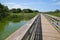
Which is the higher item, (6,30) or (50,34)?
(50,34)

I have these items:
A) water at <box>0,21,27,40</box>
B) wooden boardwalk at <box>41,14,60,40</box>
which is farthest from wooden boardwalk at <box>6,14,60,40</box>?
water at <box>0,21,27,40</box>

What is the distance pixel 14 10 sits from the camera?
10819 cm

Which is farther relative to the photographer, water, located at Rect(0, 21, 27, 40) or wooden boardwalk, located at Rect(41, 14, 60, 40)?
water, located at Rect(0, 21, 27, 40)

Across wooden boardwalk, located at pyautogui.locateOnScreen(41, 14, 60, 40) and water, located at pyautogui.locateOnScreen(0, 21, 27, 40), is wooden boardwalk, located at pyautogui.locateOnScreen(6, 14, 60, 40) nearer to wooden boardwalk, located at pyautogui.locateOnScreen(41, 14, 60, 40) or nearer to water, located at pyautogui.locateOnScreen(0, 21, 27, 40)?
wooden boardwalk, located at pyautogui.locateOnScreen(41, 14, 60, 40)

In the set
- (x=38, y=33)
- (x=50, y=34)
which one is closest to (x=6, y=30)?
(x=38, y=33)

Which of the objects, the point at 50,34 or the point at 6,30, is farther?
the point at 6,30

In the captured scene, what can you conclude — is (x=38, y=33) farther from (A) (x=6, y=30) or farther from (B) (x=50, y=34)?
(A) (x=6, y=30)

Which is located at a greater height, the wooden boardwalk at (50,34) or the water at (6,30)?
the wooden boardwalk at (50,34)

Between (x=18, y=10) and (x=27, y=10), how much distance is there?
14862 millimetres

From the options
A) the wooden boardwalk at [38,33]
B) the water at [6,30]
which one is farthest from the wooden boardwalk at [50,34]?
the water at [6,30]

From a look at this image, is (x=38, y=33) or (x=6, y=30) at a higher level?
(x=38, y=33)

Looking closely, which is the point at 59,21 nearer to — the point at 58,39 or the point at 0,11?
the point at 58,39

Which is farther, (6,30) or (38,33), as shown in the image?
(6,30)

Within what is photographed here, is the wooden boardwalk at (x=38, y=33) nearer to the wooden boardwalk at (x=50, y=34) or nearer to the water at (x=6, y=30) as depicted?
the wooden boardwalk at (x=50, y=34)
